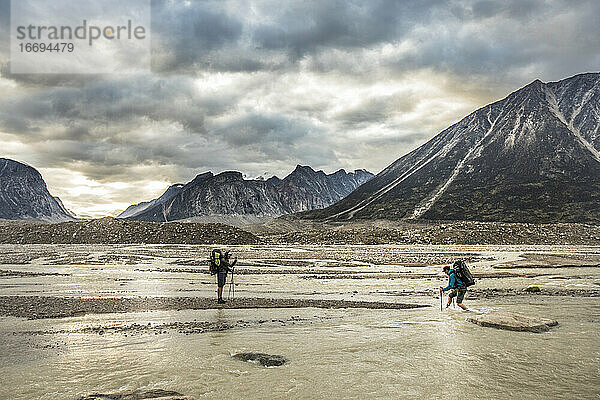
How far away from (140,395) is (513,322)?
1172 centimetres

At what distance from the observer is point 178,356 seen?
11.1 m

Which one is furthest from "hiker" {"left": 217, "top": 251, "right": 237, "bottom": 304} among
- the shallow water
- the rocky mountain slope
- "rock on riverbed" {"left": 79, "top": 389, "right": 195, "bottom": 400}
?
the rocky mountain slope

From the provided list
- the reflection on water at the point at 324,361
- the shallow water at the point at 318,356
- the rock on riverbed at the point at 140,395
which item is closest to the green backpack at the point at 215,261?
the shallow water at the point at 318,356

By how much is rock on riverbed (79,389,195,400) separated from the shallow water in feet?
1.23

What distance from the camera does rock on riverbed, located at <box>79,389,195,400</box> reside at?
801 centimetres

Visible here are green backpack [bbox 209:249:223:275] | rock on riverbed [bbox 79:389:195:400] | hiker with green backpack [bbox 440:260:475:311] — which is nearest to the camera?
rock on riverbed [bbox 79:389:195:400]

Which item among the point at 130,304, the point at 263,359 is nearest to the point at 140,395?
the point at 263,359

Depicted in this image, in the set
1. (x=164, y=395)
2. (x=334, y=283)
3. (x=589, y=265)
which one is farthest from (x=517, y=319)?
(x=589, y=265)

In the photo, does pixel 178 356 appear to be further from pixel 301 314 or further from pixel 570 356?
pixel 570 356

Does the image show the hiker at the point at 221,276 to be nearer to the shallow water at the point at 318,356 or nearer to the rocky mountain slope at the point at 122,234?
the shallow water at the point at 318,356

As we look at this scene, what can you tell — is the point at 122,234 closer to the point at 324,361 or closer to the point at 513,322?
the point at 513,322

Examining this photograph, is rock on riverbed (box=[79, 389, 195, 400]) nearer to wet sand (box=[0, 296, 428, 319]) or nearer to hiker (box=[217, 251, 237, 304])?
wet sand (box=[0, 296, 428, 319])

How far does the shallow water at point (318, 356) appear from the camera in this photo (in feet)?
29.3

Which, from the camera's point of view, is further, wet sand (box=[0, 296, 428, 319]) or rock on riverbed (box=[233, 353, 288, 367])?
wet sand (box=[0, 296, 428, 319])
